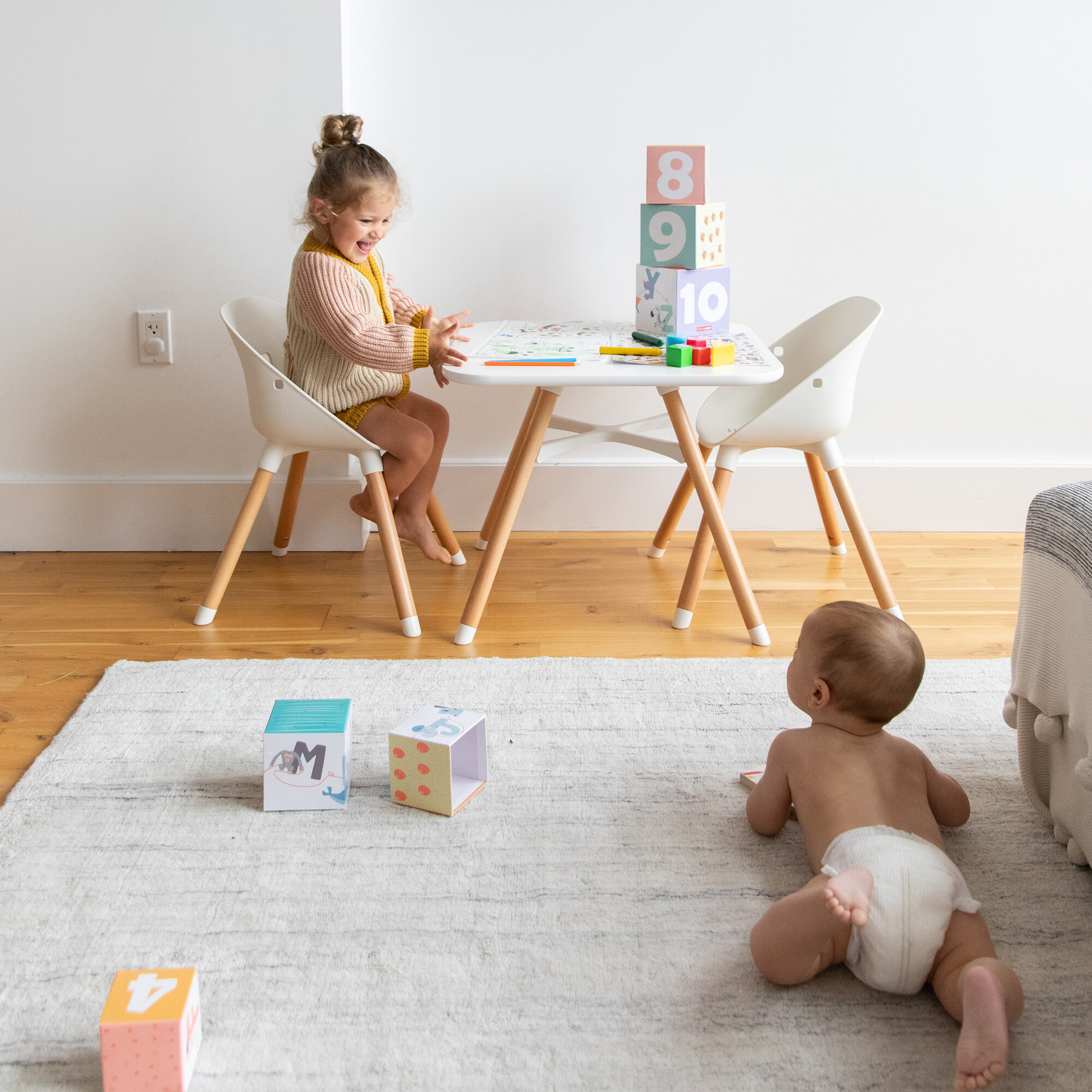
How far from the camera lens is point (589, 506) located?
8.67 ft

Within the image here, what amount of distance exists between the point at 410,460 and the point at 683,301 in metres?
0.60

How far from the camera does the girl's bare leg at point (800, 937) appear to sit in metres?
1.03

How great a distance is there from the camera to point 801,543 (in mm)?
2562

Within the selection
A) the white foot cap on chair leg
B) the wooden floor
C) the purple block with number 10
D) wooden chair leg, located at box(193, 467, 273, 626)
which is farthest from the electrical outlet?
the purple block with number 10

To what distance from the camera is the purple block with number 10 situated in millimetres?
1964

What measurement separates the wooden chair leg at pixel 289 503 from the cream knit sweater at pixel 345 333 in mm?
323

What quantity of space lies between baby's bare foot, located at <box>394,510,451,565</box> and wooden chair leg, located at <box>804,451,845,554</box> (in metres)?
0.83

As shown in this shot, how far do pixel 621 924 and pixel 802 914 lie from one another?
22 cm

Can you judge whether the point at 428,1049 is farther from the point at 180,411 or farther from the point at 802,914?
the point at 180,411

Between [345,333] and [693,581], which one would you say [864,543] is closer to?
[693,581]

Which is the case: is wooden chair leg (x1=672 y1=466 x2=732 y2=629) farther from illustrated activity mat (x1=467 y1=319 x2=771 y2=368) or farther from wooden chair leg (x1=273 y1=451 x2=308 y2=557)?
wooden chair leg (x1=273 y1=451 x2=308 y2=557)

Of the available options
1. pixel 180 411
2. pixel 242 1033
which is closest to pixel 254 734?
pixel 242 1033

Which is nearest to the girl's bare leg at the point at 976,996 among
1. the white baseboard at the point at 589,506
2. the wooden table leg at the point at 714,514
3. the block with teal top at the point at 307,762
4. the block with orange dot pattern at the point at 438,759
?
the block with orange dot pattern at the point at 438,759

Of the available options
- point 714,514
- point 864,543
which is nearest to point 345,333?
point 714,514
